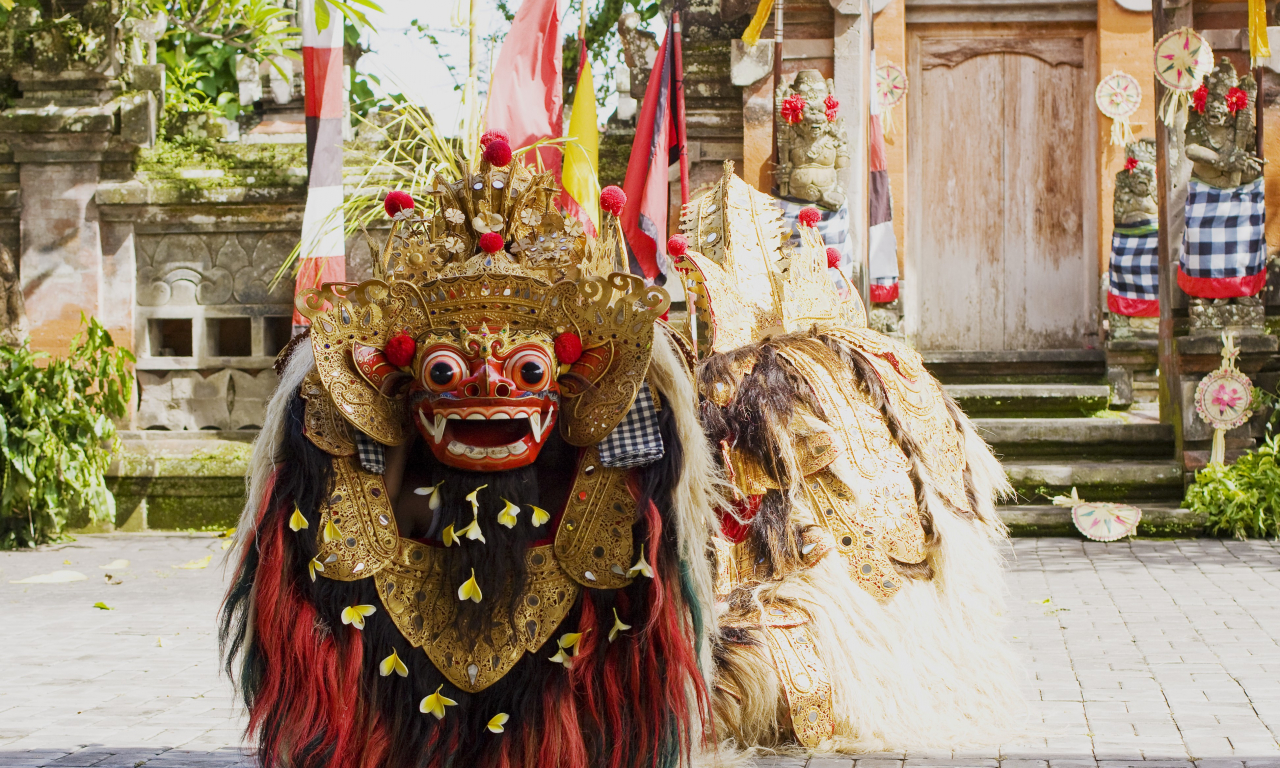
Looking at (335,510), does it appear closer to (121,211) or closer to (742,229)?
(742,229)

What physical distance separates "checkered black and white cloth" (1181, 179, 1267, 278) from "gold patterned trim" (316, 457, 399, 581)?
7392 millimetres

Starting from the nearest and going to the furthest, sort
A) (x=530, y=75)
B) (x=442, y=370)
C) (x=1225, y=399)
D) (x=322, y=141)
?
(x=442, y=370), (x=530, y=75), (x=322, y=141), (x=1225, y=399)

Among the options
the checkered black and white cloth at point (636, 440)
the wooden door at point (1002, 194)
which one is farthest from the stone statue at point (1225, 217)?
the checkered black and white cloth at point (636, 440)

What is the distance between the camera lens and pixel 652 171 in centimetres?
814

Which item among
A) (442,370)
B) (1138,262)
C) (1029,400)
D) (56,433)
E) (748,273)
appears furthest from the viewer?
(1138,262)

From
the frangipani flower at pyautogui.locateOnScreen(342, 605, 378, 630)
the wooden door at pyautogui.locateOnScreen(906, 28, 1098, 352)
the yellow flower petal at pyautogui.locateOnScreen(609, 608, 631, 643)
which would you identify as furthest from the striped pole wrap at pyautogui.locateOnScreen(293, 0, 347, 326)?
the wooden door at pyautogui.locateOnScreen(906, 28, 1098, 352)

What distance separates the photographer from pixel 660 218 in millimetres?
8102

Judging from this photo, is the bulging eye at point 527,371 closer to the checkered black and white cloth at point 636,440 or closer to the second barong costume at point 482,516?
the second barong costume at point 482,516

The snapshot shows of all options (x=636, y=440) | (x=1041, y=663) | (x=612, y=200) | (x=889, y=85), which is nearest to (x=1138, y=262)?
(x=889, y=85)

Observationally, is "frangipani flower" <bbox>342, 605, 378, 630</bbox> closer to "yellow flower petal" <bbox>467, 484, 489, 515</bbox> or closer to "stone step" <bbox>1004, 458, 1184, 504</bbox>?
"yellow flower petal" <bbox>467, 484, 489, 515</bbox>

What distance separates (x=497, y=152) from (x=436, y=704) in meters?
1.19

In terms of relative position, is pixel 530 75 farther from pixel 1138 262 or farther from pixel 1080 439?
pixel 1138 262

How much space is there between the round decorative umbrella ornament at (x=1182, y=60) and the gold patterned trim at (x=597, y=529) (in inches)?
279

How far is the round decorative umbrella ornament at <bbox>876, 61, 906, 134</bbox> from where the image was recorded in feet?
34.4
